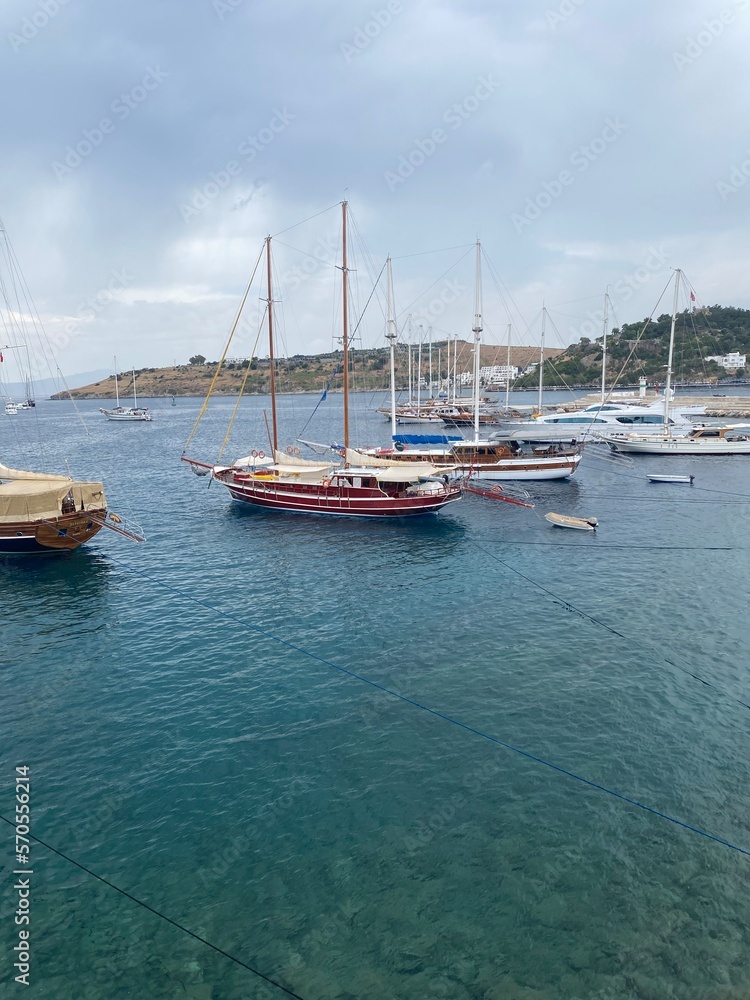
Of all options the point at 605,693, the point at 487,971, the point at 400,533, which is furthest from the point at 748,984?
the point at 400,533

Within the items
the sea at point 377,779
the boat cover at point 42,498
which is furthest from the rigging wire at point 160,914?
the boat cover at point 42,498

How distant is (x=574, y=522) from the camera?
43.4 m

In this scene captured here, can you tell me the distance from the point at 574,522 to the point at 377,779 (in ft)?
100

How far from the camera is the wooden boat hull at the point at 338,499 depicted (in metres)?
46.3

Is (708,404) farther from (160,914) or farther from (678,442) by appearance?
(160,914)

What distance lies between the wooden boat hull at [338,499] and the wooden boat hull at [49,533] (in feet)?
47.0

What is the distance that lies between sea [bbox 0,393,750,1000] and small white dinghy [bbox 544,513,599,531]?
23.5 feet

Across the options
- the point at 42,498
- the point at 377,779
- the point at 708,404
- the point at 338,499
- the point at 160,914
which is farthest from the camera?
the point at 708,404

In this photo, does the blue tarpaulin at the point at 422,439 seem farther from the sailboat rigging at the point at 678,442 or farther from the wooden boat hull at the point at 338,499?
the wooden boat hull at the point at 338,499

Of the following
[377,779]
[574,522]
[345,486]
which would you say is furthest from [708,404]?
[377,779]

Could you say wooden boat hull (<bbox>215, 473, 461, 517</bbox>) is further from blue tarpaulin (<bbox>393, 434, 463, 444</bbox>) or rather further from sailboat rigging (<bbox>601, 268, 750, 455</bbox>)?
sailboat rigging (<bbox>601, 268, 750, 455</bbox>)

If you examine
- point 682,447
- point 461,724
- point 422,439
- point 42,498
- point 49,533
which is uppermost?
point 422,439

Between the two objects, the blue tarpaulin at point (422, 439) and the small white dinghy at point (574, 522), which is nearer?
the small white dinghy at point (574, 522)

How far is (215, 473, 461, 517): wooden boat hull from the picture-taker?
46.3 m
